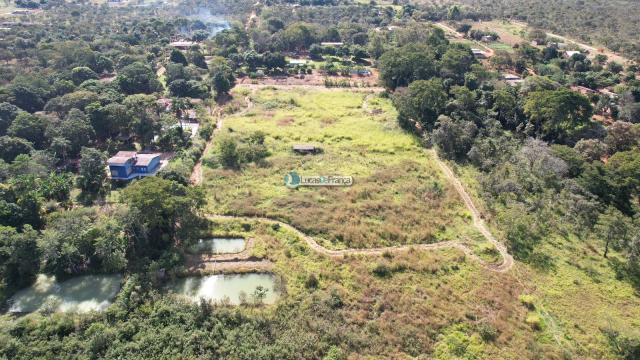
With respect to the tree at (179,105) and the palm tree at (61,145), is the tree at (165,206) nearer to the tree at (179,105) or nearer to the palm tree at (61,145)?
the palm tree at (61,145)

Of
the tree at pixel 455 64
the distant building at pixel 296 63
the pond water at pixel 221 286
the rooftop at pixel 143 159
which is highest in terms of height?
the tree at pixel 455 64

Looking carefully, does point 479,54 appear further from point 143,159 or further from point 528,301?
point 143,159

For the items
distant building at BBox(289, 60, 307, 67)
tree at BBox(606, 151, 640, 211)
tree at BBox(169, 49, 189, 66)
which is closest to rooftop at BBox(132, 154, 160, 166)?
tree at BBox(169, 49, 189, 66)

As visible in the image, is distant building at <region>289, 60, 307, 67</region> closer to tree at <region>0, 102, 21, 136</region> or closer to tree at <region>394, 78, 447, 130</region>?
tree at <region>394, 78, 447, 130</region>

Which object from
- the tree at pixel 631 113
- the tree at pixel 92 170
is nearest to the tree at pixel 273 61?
the tree at pixel 92 170

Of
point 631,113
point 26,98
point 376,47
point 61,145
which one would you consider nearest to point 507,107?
point 631,113
